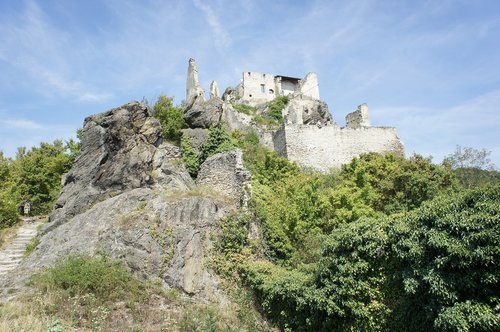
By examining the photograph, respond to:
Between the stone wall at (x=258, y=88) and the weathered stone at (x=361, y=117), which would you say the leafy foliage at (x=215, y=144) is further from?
the stone wall at (x=258, y=88)

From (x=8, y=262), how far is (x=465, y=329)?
1682 cm

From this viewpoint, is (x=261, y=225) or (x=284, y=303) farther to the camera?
(x=261, y=225)

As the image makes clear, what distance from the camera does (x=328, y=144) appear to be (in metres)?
32.3

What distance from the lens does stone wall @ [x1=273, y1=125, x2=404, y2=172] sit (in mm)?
31156

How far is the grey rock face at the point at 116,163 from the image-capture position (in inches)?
768

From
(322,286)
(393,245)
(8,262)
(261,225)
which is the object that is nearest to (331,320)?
(322,286)

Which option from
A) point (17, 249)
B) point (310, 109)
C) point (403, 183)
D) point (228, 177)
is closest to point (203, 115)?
point (228, 177)

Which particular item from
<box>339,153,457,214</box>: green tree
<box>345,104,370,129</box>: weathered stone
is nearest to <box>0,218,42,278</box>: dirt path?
<box>339,153,457,214</box>: green tree

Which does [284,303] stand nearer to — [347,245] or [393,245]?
[347,245]

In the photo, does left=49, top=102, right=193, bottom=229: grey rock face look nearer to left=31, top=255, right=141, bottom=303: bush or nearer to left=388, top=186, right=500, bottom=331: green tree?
left=31, top=255, right=141, bottom=303: bush

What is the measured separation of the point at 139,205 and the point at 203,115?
10.8 metres

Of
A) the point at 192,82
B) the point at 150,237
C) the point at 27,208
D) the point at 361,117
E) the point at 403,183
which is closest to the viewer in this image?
the point at 150,237

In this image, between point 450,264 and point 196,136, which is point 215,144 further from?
point 450,264

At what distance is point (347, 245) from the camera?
41.3 ft
